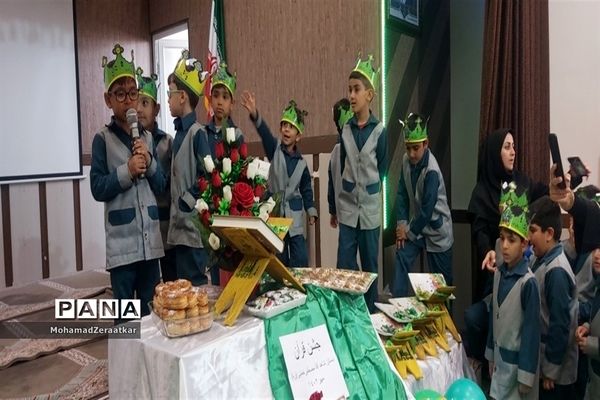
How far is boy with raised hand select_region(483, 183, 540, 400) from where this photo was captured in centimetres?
183

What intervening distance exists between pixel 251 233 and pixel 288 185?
5.01 ft

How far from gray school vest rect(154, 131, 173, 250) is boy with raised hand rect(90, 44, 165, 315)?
306 mm

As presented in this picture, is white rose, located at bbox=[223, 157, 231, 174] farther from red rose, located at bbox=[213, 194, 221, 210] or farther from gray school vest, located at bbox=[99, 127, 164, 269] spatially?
gray school vest, located at bbox=[99, 127, 164, 269]

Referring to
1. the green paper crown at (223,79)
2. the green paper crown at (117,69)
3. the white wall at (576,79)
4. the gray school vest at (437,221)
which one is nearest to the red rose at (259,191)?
the green paper crown at (117,69)

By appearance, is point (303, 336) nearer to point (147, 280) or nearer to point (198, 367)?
point (198, 367)

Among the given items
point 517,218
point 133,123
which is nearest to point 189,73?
point 133,123

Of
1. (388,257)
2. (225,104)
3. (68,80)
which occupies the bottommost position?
(388,257)

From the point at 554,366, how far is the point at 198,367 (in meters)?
1.46

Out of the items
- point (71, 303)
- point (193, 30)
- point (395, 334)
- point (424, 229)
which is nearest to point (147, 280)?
point (71, 303)

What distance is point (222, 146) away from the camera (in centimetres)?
148

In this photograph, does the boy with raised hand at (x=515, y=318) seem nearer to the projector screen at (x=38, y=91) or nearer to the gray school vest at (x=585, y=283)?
the gray school vest at (x=585, y=283)

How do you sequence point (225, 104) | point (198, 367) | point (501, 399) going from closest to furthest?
point (198, 367) → point (501, 399) → point (225, 104)

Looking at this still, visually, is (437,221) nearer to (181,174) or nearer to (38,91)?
(181,174)

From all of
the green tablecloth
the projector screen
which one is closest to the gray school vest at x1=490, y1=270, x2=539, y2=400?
the green tablecloth
